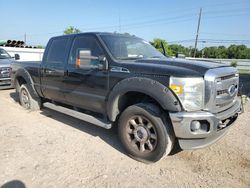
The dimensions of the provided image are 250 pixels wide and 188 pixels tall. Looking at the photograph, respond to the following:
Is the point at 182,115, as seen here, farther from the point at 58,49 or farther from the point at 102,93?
the point at 58,49

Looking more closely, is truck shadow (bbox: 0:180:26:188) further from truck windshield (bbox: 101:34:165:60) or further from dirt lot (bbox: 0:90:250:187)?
truck windshield (bbox: 101:34:165:60)

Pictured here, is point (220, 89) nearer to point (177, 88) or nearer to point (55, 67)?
point (177, 88)

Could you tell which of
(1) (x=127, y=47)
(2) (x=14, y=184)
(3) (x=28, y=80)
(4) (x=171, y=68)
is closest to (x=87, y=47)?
(1) (x=127, y=47)

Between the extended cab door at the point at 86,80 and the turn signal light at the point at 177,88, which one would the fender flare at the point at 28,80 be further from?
the turn signal light at the point at 177,88

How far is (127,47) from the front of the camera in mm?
4551

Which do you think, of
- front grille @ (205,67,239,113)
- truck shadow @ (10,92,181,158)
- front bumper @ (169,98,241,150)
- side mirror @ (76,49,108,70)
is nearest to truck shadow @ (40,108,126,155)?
truck shadow @ (10,92,181,158)

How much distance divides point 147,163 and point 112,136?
131 cm

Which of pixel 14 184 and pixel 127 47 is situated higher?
pixel 127 47

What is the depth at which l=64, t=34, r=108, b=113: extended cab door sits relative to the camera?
4211 millimetres

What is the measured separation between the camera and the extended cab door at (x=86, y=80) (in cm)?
421

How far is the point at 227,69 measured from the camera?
3.71 meters

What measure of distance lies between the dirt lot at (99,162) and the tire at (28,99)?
1.38 metres

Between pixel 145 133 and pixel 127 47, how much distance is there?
5.81ft

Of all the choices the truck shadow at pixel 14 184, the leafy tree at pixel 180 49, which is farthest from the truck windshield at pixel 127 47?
the leafy tree at pixel 180 49
